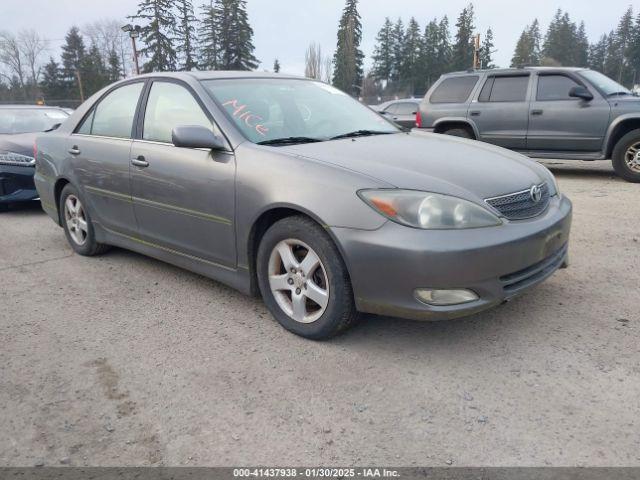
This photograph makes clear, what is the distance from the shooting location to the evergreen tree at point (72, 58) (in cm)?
6319

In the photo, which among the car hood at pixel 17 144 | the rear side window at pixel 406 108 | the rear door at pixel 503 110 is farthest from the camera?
the rear side window at pixel 406 108

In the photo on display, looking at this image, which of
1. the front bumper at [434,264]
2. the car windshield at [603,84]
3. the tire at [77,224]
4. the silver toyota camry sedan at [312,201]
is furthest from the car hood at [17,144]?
the car windshield at [603,84]

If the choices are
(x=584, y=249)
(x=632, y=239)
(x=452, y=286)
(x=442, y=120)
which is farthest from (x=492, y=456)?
(x=442, y=120)

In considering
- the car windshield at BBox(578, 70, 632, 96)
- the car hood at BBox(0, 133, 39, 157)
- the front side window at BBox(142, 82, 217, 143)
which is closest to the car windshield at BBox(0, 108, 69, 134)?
the car hood at BBox(0, 133, 39, 157)

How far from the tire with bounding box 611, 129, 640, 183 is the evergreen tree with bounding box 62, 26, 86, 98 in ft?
211

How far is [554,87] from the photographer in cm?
845

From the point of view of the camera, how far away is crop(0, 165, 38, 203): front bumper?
22.6ft

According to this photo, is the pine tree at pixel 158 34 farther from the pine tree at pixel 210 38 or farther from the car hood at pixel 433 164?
the car hood at pixel 433 164

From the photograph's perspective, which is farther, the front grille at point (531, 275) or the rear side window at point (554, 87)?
the rear side window at point (554, 87)

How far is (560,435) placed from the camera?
7.22 feet

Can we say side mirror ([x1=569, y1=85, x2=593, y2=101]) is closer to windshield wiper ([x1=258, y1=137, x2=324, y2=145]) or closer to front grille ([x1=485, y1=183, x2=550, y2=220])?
front grille ([x1=485, y1=183, x2=550, y2=220])

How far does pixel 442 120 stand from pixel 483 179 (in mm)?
6684

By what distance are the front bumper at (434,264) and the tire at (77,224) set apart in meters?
2.89

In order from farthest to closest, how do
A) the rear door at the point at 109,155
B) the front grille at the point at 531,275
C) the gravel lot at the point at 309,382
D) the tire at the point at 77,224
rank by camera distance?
the tire at the point at 77,224
the rear door at the point at 109,155
the front grille at the point at 531,275
the gravel lot at the point at 309,382
